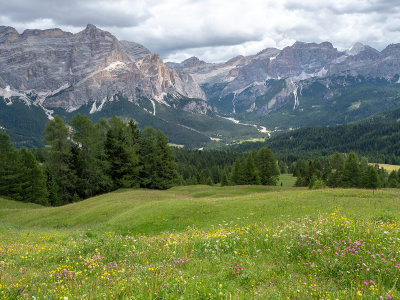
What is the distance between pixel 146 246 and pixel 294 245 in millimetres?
6755

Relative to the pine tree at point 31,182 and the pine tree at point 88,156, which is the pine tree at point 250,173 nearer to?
the pine tree at point 88,156

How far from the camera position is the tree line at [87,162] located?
54.1m

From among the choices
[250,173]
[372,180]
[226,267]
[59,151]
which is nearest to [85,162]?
[59,151]

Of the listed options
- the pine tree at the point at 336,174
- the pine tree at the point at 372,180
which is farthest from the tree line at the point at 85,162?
the pine tree at the point at 336,174

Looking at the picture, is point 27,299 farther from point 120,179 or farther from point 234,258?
point 120,179

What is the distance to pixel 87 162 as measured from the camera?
56.9m

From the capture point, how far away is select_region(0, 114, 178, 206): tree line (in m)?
54.1

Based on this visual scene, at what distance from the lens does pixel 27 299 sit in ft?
22.1

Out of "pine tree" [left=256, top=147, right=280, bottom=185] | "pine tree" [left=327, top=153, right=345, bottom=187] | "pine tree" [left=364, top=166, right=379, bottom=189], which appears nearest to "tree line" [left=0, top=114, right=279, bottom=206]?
"pine tree" [left=256, top=147, right=280, bottom=185]

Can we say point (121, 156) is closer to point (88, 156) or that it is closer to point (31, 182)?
point (88, 156)

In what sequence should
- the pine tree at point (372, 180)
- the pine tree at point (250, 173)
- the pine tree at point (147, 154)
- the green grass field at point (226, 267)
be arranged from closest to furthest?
the green grass field at point (226, 267) < the pine tree at point (147, 154) < the pine tree at point (372, 180) < the pine tree at point (250, 173)

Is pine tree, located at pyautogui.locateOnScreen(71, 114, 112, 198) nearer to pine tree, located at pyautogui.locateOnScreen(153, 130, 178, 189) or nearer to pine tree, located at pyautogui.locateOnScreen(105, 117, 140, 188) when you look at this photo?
pine tree, located at pyautogui.locateOnScreen(105, 117, 140, 188)

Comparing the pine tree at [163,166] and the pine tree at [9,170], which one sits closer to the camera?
the pine tree at [9,170]

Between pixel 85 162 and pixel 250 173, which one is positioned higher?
pixel 85 162
